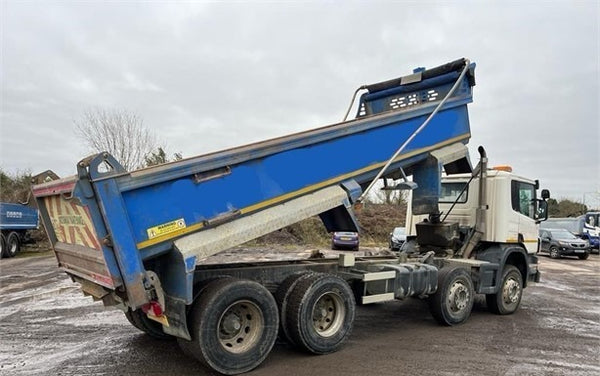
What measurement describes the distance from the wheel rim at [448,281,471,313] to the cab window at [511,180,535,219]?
216 cm

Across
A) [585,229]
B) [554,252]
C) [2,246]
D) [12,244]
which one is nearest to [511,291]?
[554,252]

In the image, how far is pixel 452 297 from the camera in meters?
6.93

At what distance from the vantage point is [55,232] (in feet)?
17.2

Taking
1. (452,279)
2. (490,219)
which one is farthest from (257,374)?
(490,219)

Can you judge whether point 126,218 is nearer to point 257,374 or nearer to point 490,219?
point 257,374

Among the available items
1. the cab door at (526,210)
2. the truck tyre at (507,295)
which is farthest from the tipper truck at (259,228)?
the cab door at (526,210)

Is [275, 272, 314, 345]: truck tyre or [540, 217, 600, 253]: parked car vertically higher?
[275, 272, 314, 345]: truck tyre

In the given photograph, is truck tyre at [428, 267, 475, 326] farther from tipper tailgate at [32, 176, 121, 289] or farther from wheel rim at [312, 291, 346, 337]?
tipper tailgate at [32, 176, 121, 289]

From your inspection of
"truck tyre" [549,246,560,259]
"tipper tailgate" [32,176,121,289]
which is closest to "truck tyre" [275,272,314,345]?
"tipper tailgate" [32,176,121,289]

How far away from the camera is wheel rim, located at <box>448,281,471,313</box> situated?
6930 mm

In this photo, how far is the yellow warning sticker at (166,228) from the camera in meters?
4.23

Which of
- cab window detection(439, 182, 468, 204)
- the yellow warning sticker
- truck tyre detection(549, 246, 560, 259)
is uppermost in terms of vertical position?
the yellow warning sticker

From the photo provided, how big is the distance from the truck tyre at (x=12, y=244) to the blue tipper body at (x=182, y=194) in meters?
17.8

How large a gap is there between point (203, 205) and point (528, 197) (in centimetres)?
687
